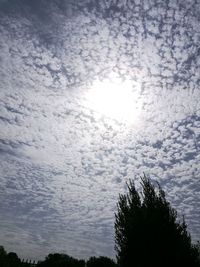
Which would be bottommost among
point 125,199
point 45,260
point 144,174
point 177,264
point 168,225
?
point 177,264

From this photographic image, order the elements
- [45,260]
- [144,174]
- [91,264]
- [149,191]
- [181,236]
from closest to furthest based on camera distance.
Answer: [181,236] < [149,191] < [144,174] < [91,264] < [45,260]

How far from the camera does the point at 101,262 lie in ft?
173

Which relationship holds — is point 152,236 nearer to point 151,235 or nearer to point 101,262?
point 151,235

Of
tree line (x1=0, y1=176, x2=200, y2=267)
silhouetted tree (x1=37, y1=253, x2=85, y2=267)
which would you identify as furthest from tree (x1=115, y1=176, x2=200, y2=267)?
silhouetted tree (x1=37, y1=253, x2=85, y2=267)

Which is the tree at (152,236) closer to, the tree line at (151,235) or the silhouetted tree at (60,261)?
the tree line at (151,235)

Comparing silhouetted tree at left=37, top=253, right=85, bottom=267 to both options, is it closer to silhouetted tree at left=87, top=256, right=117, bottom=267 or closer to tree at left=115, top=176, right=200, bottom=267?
silhouetted tree at left=87, top=256, right=117, bottom=267

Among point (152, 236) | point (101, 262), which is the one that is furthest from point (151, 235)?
point (101, 262)

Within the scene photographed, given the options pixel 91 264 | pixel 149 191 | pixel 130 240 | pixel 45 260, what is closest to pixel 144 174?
pixel 149 191

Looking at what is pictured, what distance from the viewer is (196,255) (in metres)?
15.3

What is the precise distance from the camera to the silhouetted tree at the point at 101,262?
52.3 meters

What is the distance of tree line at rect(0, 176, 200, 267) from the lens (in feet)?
48.1

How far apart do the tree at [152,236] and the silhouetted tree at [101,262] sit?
4006cm

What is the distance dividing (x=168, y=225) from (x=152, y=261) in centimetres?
231

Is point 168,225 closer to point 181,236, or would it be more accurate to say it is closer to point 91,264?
point 181,236
